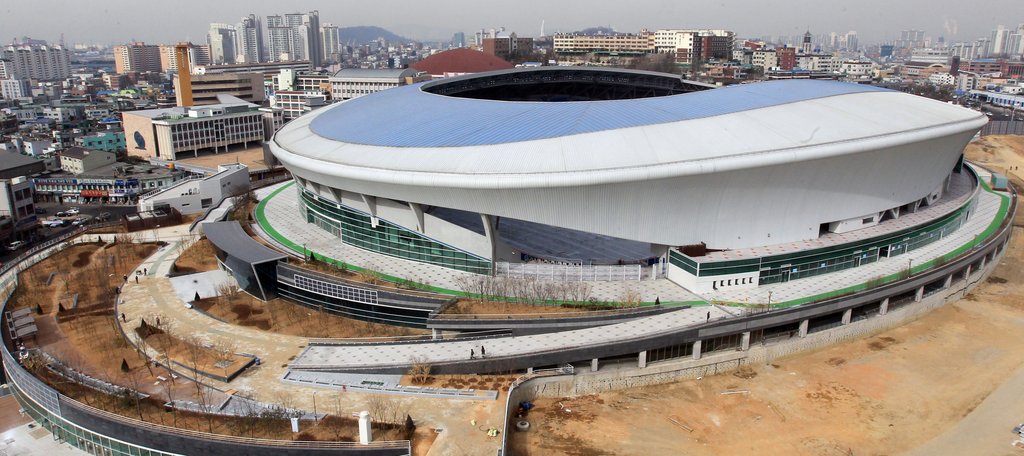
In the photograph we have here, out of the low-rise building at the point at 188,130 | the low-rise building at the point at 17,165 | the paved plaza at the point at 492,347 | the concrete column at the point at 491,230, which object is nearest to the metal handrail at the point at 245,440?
the paved plaza at the point at 492,347

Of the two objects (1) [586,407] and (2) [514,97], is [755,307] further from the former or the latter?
(2) [514,97]

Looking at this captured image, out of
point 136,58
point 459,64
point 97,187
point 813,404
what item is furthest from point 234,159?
point 136,58

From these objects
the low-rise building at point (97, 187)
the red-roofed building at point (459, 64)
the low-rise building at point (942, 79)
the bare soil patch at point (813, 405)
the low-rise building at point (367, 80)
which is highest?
the red-roofed building at point (459, 64)

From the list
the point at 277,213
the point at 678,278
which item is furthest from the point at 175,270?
the point at 678,278

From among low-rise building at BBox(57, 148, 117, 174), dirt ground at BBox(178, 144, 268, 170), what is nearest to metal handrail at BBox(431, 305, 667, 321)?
dirt ground at BBox(178, 144, 268, 170)

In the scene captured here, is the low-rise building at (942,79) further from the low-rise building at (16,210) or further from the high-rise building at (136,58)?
the high-rise building at (136,58)

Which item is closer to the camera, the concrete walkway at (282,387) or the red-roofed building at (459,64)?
the concrete walkway at (282,387)
